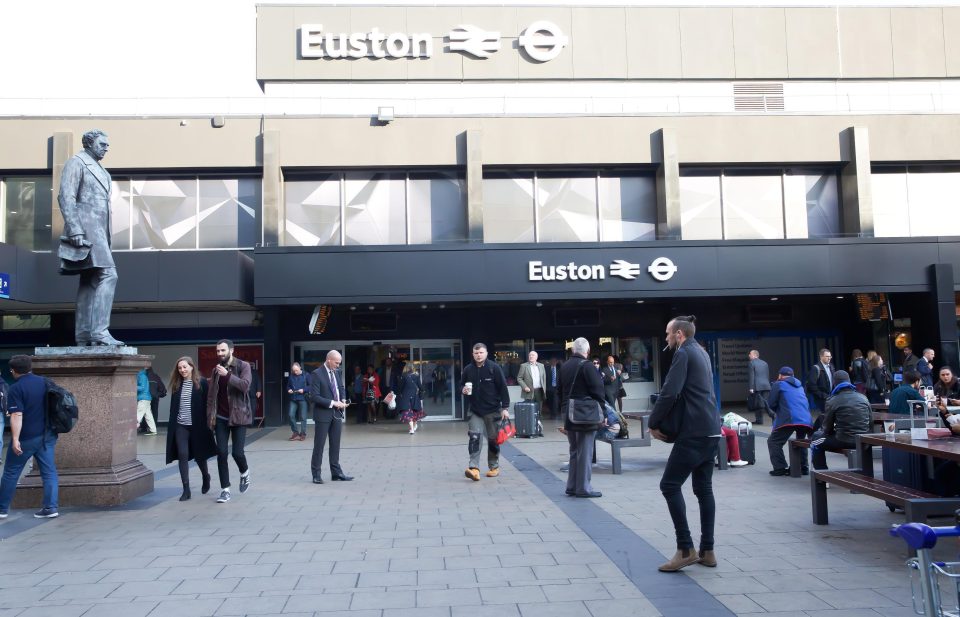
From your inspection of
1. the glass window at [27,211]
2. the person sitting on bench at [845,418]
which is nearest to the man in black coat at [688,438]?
the person sitting on bench at [845,418]

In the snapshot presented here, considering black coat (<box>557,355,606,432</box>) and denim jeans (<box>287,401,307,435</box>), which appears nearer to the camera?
black coat (<box>557,355,606,432</box>)

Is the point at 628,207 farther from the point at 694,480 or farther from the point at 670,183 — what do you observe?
the point at 694,480

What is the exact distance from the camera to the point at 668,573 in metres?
5.61

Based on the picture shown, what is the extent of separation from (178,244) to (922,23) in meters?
21.9

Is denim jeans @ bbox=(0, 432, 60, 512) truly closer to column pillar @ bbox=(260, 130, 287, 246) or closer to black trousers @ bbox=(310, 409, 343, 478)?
black trousers @ bbox=(310, 409, 343, 478)

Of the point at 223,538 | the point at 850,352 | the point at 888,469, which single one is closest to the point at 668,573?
the point at 888,469

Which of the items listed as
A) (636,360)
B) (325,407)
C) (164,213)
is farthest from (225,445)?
(636,360)

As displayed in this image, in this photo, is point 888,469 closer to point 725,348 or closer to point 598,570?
point 598,570

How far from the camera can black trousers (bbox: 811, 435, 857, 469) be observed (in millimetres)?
8648

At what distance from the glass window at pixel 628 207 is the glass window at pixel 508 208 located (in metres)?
1.99

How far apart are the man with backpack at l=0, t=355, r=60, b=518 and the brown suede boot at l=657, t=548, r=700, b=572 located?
6388 mm

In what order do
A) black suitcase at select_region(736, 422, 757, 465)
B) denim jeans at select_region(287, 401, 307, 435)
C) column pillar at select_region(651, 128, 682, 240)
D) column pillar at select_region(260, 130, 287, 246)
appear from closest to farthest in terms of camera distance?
1. black suitcase at select_region(736, 422, 757, 465)
2. denim jeans at select_region(287, 401, 307, 435)
3. column pillar at select_region(260, 130, 287, 246)
4. column pillar at select_region(651, 128, 682, 240)

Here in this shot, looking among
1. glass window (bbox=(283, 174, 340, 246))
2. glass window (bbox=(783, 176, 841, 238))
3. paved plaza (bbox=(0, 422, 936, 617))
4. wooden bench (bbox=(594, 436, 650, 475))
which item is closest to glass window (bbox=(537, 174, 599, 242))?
glass window (bbox=(783, 176, 841, 238))

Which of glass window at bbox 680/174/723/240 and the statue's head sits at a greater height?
glass window at bbox 680/174/723/240
